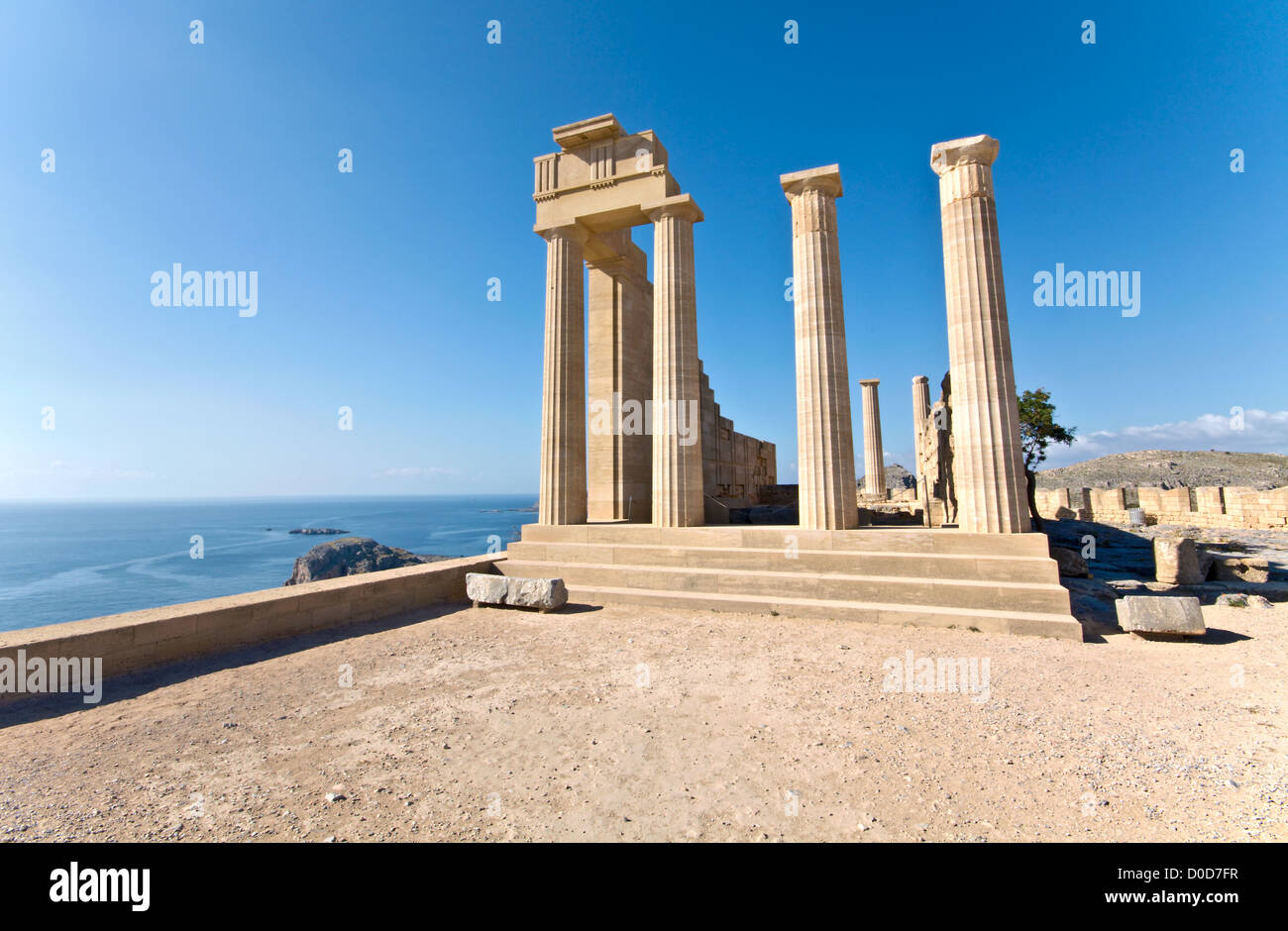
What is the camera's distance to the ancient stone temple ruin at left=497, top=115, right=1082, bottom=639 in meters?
9.75

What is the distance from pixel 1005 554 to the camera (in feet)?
31.4

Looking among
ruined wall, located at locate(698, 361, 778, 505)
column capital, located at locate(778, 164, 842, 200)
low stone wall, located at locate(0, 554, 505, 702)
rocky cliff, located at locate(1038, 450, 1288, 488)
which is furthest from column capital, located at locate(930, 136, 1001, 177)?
rocky cliff, located at locate(1038, 450, 1288, 488)

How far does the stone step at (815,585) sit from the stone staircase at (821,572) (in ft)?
0.06

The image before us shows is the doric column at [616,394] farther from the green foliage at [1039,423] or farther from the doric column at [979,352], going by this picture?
the green foliage at [1039,423]

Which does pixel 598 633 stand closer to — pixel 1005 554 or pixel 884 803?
pixel 884 803

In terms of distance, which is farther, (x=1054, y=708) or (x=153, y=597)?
(x=153, y=597)

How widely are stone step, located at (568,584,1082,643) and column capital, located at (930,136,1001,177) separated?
922cm

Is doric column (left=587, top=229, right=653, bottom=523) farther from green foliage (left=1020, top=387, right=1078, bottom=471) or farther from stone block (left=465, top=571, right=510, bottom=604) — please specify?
green foliage (left=1020, top=387, right=1078, bottom=471)

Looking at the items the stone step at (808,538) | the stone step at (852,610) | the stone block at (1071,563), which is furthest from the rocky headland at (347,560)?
the stone block at (1071,563)

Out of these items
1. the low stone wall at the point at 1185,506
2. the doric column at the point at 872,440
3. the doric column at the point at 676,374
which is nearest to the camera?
the doric column at the point at 676,374

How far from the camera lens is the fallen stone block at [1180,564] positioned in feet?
43.4

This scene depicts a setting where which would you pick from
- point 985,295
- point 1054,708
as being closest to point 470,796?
point 1054,708
